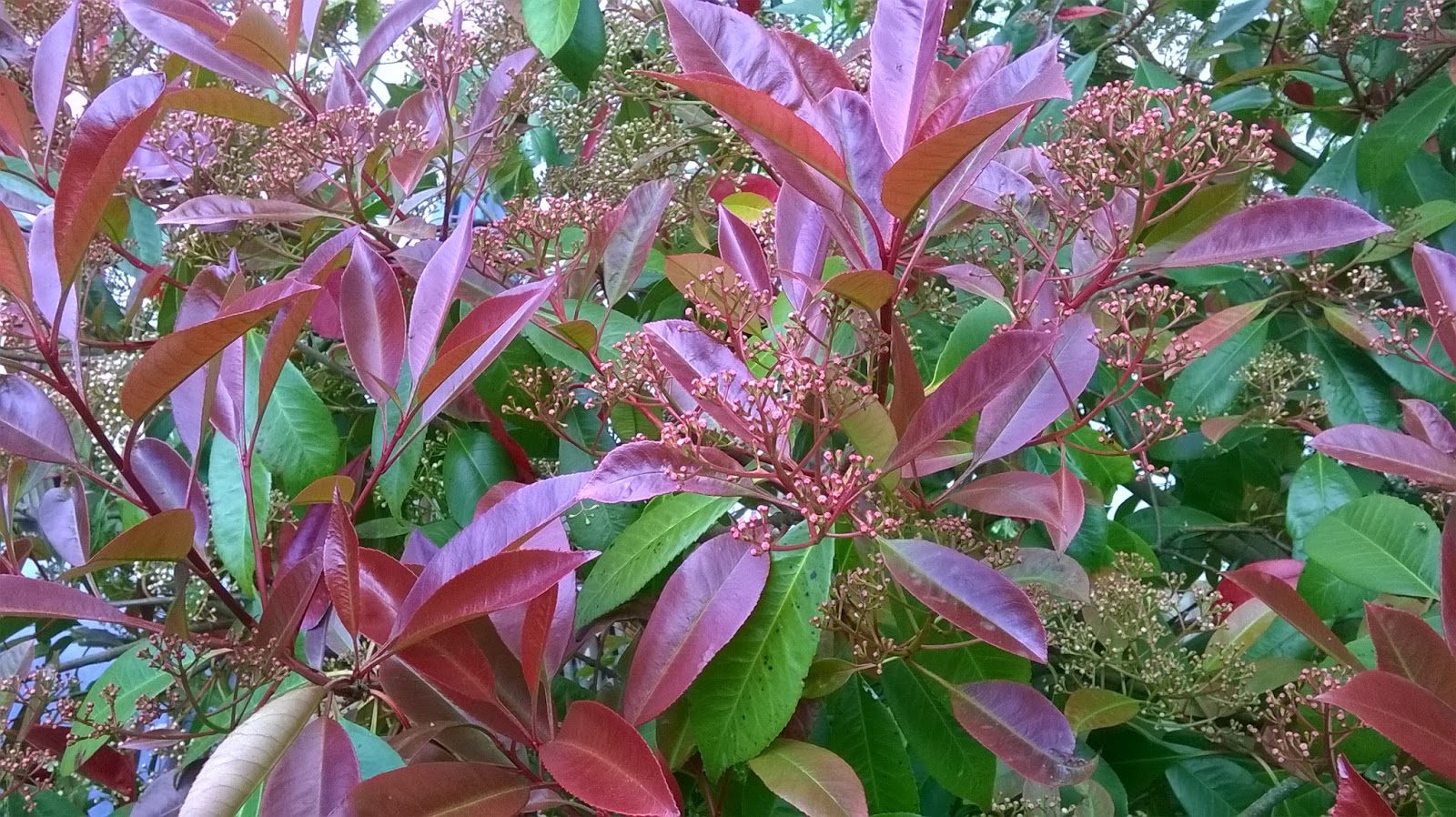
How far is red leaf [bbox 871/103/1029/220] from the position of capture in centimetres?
55

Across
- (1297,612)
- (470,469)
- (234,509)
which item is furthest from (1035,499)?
(234,509)

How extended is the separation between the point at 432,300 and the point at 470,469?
11.9 inches

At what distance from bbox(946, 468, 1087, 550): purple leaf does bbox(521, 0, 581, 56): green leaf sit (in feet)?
1.96

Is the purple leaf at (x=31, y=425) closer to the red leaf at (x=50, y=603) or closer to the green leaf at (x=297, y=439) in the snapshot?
the red leaf at (x=50, y=603)

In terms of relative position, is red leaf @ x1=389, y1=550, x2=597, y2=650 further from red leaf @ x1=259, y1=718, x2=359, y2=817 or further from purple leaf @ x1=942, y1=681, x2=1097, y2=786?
purple leaf @ x1=942, y1=681, x2=1097, y2=786

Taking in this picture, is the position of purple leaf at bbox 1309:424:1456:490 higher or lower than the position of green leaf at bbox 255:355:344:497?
lower

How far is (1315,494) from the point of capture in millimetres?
1104

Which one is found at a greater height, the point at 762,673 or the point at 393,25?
the point at 393,25

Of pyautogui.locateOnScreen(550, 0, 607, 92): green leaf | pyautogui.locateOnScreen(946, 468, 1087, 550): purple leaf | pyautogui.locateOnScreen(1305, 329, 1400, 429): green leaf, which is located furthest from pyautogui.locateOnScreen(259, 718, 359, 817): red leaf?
pyautogui.locateOnScreen(1305, 329, 1400, 429): green leaf

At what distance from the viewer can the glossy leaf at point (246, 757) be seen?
56 cm

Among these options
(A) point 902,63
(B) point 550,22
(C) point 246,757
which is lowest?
(C) point 246,757

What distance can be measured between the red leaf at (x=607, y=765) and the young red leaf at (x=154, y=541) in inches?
10.4

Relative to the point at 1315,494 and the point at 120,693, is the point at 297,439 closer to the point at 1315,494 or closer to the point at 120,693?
the point at 120,693

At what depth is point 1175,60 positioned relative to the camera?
1.72 m
